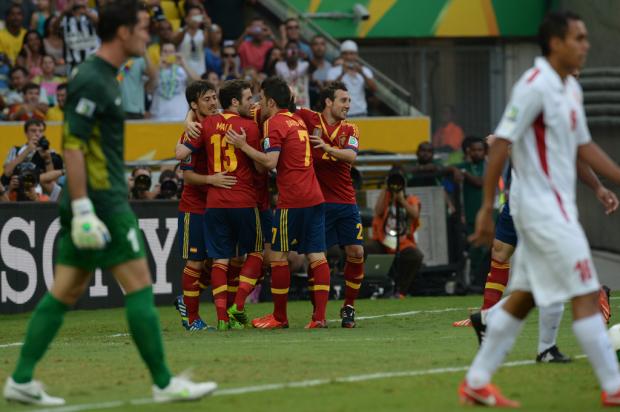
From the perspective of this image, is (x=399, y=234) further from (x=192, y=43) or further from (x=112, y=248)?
(x=112, y=248)

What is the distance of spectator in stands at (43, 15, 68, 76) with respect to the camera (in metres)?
22.4

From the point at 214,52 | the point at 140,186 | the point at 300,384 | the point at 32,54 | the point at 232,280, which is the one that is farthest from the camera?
the point at 214,52

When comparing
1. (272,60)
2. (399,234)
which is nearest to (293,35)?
(272,60)

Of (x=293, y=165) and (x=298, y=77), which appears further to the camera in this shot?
(x=298, y=77)

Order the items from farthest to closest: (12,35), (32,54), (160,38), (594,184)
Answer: (160,38), (12,35), (32,54), (594,184)

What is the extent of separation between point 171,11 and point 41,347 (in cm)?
1702

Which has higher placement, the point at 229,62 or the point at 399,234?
the point at 229,62

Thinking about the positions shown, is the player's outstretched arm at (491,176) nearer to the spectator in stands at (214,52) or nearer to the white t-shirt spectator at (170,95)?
the white t-shirt spectator at (170,95)

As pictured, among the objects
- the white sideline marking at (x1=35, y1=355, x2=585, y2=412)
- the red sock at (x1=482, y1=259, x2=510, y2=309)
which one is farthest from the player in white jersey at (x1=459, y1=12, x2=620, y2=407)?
the red sock at (x1=482, y1=259, x2=510, y2=309)

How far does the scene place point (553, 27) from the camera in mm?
7805

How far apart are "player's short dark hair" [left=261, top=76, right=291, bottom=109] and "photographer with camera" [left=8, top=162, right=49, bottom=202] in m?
5.34

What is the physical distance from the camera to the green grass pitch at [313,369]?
795 centimetres

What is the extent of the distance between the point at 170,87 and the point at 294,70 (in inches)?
85.0

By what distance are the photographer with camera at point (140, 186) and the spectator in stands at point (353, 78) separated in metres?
5.45
